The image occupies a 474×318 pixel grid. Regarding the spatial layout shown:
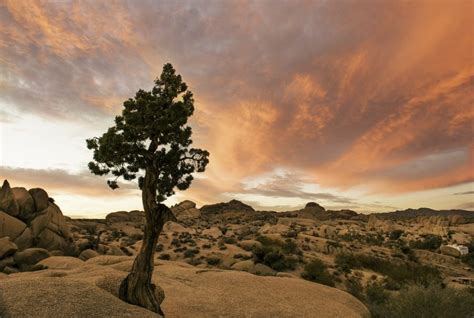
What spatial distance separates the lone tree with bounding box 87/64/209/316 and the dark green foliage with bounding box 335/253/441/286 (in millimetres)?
30454

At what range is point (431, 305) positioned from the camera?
17.5m

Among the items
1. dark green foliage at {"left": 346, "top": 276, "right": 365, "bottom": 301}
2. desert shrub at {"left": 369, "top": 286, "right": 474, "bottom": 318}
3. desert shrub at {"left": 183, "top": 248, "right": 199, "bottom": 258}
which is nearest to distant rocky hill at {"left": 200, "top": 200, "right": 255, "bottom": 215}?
desert shrub at {"left": 183, "top": 248, "right": 199, "bottom": 258}

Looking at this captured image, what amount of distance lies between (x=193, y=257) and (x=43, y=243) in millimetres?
17559

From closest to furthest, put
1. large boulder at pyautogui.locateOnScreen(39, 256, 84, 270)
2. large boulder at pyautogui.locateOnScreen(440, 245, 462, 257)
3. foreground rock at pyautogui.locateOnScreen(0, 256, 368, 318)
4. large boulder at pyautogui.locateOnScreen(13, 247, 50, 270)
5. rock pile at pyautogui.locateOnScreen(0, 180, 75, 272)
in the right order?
foreground rock at pyautogui.locateOnScreen(0, 256, 368, 318), large boulder at pyautogui.locateOnScreen(39, 256, 84, 270), large boulder at pyautogui.locateOnScreen(13, 247, 50, 270), rock pile at pyautogui.locateOnScreen(0, 180, 75, 272), large boulder at pyautogui.locateOnScreen(440, 245, 462, 257)

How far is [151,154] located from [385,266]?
38.5m

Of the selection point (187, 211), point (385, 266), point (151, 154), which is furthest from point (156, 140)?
point (187, 211)

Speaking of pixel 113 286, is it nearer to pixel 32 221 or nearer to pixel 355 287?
pixel 355 287

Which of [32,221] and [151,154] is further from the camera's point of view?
[32,221]

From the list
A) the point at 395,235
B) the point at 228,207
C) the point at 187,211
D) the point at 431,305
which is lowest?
the point at 431,305

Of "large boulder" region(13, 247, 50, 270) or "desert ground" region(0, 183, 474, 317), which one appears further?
"large boulder" region(13, 247, 50, 270)

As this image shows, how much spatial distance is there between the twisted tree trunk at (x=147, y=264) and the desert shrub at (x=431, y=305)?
518 inches

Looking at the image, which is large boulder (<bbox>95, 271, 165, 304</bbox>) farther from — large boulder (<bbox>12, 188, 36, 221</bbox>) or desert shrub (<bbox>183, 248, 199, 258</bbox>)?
desert shrub (<bbox>183, 248, 199, 258</bbox>)

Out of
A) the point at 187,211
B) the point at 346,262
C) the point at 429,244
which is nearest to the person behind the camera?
the point at 346,262

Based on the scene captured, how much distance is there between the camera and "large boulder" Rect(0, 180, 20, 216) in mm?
35562
